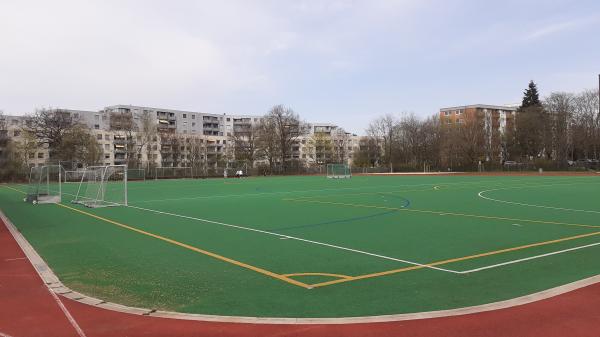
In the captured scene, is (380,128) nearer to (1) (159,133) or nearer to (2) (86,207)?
(1) (159,133)

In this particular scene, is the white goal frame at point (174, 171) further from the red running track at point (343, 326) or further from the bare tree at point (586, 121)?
the red running track at point (343, 326)

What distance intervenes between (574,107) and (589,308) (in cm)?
8275

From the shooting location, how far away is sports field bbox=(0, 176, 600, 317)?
22.9ft

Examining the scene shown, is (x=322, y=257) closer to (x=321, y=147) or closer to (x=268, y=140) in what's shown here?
(x=268, y=140)

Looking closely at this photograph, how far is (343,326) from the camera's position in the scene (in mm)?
5645

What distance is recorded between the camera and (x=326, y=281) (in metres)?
8.09

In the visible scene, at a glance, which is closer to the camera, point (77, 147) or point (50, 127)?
point (77, 147)

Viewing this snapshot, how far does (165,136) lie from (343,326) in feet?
359

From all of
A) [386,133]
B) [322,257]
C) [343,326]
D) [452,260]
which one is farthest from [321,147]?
[343,326]

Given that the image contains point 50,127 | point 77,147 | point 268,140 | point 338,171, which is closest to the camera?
point 338,171

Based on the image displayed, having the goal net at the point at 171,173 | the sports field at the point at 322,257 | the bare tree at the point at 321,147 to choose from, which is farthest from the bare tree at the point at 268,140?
the sports field at the point at 322,257

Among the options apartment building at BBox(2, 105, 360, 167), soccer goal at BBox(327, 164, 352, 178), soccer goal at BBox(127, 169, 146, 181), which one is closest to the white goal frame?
soccer goal at BBox(127, 169, 146, 181)

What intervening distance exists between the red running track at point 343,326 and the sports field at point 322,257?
566mm

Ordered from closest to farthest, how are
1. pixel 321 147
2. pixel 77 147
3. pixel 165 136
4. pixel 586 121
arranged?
pixel 586 121, pixel 77 147, pixel 165 136, pixel 321 147
